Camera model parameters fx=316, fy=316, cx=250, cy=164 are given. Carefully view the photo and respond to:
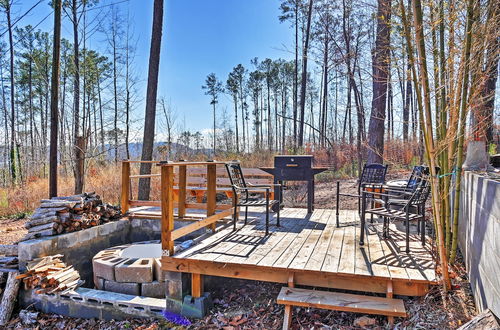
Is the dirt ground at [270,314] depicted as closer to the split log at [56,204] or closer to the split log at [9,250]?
the split log at [9,250]

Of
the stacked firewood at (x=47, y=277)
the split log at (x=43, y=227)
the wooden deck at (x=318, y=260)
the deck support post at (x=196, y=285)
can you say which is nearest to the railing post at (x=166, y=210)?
the wooden deck at (x=318, y=260)

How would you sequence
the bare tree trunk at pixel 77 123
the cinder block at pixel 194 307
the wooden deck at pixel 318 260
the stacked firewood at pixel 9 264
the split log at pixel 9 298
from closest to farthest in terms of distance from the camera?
the wooden deck at pixel 318 260 → the cinder block at pixel 194 307 → the split log at pixel 9 298 → the stacked firewood at pixel 9 264 → the bare tree trunk at pixel 77 123

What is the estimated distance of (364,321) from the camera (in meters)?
2.47

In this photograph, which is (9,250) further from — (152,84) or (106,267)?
(152,84)

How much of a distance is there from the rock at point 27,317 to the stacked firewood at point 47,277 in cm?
22

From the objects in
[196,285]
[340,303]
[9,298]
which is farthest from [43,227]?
[340,303]

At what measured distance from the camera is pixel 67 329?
3.14 m

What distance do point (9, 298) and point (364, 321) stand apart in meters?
3.65

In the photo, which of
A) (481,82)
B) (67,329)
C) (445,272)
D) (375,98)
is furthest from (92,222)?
(375,98)

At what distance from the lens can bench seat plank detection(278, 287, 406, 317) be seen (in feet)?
7.79

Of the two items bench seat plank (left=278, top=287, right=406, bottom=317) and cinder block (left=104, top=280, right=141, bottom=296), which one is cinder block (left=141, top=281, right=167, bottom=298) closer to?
cinder block (left=104, top=280, right=141, bottom=296)

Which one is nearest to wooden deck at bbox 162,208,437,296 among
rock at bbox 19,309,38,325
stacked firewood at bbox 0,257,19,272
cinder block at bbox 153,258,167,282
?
cinder block at bbox 153,258,167,282

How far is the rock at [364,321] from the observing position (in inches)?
96.7

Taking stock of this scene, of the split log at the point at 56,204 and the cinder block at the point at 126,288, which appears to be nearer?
the cinder block at the point at 126,288
